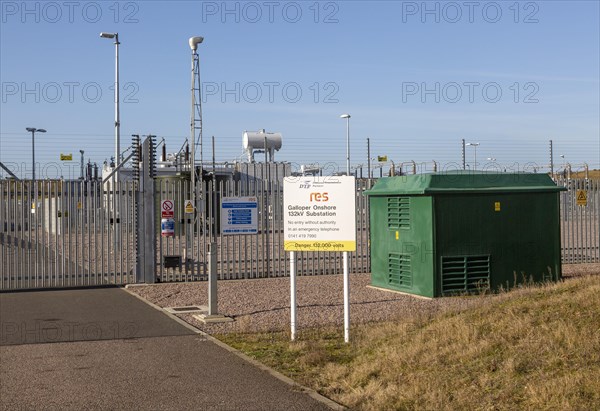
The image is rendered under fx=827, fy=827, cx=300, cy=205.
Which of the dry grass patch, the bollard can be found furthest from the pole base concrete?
the dry grass patch

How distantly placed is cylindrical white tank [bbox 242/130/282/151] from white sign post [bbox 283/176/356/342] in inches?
1232

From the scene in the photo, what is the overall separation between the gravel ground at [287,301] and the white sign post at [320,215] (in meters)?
1.57

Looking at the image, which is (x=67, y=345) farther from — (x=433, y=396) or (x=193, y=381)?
(x=433, y=396)

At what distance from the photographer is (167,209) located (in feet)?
59.2

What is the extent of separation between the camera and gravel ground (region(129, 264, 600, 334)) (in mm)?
12211

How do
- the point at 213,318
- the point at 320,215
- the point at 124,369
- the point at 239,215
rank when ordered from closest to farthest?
the point at 124,369
the point at 320,215
the point at 213,318
the point at 239,215

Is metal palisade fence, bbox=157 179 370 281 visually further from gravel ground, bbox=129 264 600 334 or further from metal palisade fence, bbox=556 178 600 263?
metal palisade fence, bbox=556 178 600 263

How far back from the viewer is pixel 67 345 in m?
10.4

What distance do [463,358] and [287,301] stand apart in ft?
21.5

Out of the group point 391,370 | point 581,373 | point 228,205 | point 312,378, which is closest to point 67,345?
point 312,378

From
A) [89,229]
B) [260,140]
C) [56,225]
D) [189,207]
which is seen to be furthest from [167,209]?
[260,140]

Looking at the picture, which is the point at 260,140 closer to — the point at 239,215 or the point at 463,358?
the point at 239,215

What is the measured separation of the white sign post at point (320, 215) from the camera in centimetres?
1056

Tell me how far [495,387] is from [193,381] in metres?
2.96
